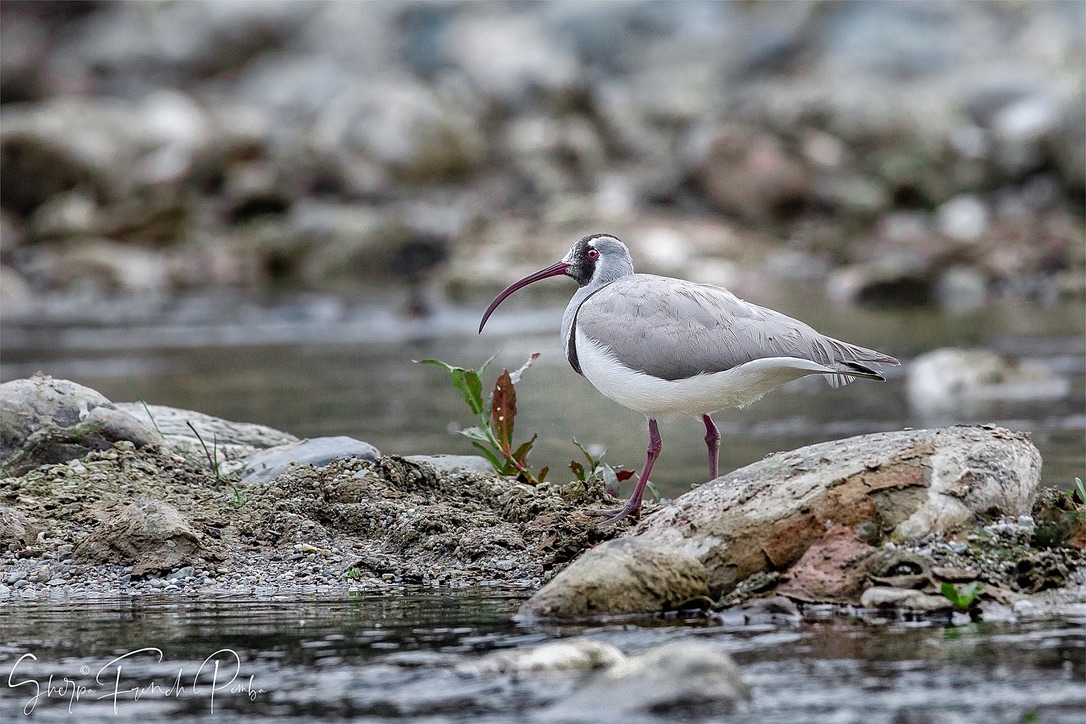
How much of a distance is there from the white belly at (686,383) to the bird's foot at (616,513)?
20.1 inches

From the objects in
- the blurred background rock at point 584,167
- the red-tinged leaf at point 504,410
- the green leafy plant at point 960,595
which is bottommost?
the green leafy plant at point 960,595

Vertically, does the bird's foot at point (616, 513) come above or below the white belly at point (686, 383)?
below

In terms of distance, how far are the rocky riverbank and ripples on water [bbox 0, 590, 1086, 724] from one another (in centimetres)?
33

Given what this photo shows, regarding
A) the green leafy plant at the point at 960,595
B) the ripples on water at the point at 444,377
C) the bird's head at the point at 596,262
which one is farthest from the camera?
the ripples on water at the point at 444,377

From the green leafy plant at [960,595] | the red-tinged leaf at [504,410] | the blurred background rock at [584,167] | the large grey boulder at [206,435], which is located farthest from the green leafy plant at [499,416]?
the blurred background rock at [584,167]

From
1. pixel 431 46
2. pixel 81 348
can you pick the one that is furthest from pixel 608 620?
pixel 431 46

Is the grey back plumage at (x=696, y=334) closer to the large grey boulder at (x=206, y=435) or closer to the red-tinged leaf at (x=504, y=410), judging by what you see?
the red-tinged leaf at (x=504, y=410)

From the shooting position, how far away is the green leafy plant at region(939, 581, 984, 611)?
21.7ft

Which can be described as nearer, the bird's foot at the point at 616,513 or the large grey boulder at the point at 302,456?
the bird's foot at the point at 616,513

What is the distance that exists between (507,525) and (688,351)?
139 centimetres

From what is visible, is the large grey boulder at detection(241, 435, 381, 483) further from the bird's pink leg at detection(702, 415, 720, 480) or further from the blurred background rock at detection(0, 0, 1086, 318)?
the blurred background rock at detection(0, 0, 1086, 318)

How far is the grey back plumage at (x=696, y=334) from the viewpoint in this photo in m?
7.79

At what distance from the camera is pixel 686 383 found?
794 centimetres

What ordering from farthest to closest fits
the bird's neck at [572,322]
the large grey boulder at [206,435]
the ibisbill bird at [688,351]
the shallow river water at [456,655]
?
the large grey boulder at [206,435]
the bird's neck at [572,322]
the ibisbill bird at [688,351]
the shallow river water at [456,655]
